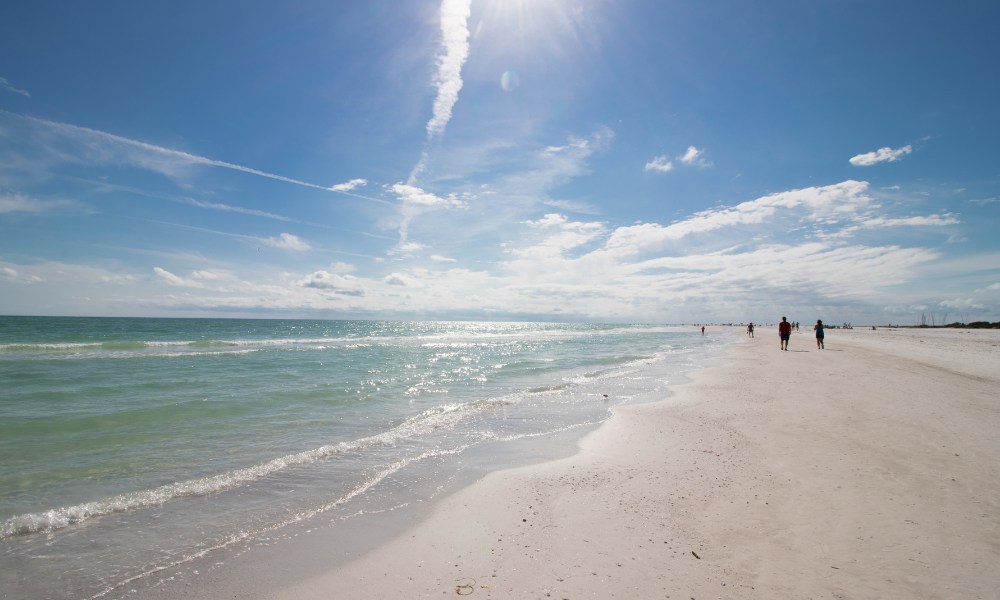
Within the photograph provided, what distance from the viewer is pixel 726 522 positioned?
5004 mm

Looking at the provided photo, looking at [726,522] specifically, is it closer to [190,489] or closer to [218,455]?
[190,489]

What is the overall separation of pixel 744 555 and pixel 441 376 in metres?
17.5

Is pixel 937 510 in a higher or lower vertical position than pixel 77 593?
higher

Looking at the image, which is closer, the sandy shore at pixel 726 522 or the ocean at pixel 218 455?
the sandy shore at pixel 726 522

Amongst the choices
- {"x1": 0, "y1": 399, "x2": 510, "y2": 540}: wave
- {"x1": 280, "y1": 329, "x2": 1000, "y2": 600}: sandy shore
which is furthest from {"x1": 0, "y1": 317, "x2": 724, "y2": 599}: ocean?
{"x1": 280, "y1": 329, "x2": 1000, "y2": 600}: sandy shore

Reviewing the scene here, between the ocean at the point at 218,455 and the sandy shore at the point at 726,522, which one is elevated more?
the sandy shore at the point at 726,522

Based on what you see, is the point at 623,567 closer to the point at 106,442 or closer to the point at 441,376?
the point at 106,442

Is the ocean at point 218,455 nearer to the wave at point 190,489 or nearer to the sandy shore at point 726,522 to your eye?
the wave at point 190,489

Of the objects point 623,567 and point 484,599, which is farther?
point 623,567

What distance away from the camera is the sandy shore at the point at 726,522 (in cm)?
388

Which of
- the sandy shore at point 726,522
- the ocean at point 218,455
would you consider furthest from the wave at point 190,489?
the sandy shore at point 726,522

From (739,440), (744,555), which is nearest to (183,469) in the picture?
(744,555)

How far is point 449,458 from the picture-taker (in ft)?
26.8

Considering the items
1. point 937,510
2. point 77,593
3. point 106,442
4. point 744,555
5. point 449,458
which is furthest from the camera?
point 106,442
